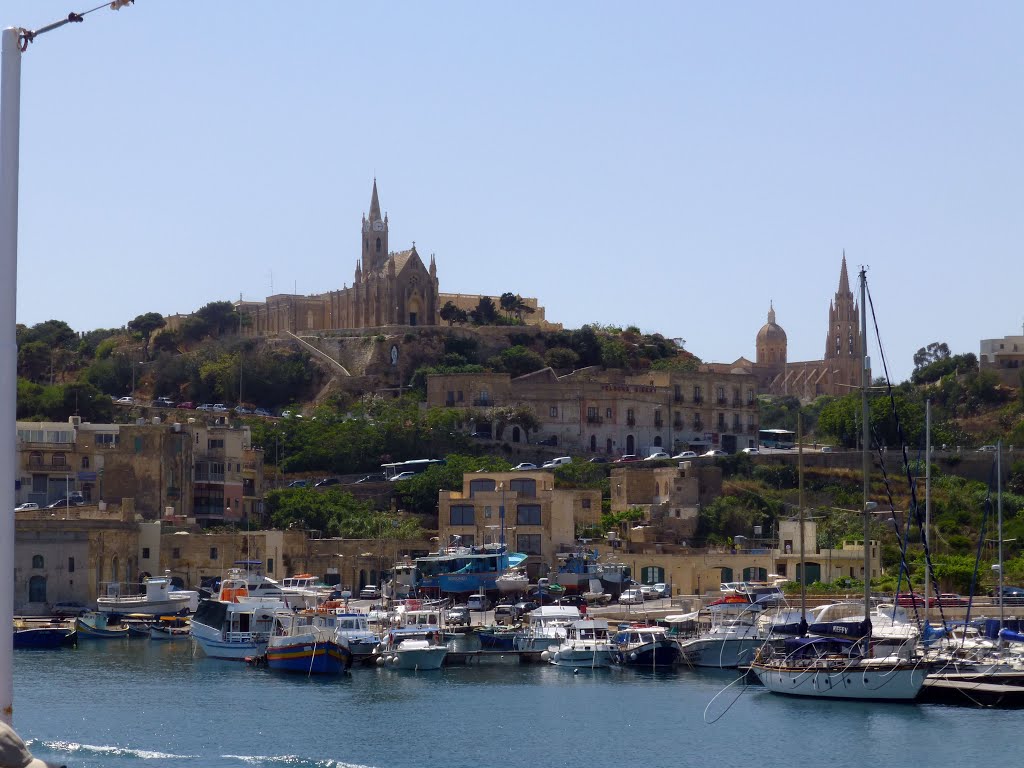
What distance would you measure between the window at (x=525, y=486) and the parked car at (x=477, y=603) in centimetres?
837

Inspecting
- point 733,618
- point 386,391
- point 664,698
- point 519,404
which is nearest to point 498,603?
point 733,618

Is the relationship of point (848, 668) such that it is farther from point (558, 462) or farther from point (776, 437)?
point (776, 437)

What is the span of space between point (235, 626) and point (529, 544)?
19.0m

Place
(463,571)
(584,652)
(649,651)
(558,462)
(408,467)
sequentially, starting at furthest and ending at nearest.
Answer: (558,462), (408,467), (463,571), (584,652), (649,651)

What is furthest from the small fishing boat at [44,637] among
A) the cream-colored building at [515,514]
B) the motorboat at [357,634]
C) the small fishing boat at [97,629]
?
the cream-colored building at [515,514]

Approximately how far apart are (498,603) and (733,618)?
13.0m

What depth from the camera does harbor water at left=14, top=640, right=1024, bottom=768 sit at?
106 feet

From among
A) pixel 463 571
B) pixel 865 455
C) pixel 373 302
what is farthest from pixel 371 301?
pixel 865 455

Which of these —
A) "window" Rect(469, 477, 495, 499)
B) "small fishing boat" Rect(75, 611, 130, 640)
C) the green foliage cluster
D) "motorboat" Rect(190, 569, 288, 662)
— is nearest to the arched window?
"small fishing boat" Rect(75, 611, 130, 640)

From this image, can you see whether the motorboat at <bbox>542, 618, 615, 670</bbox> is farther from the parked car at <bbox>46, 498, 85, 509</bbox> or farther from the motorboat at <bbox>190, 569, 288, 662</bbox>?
the parked car at <bbox>46, 498, 85, 509</bbox>

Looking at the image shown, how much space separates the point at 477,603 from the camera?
59.7m

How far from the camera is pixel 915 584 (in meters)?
56.2

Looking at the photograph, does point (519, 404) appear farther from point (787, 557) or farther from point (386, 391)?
point (787, 557)

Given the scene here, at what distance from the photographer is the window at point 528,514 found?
67.7 meters
